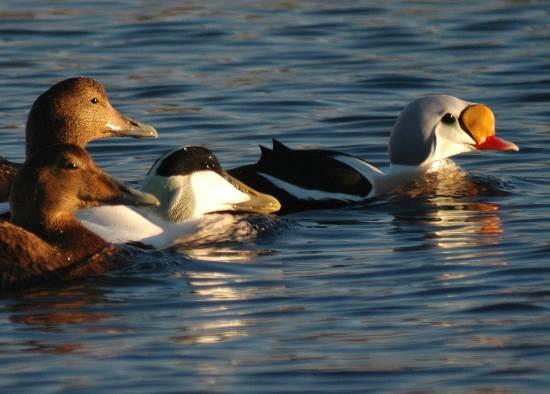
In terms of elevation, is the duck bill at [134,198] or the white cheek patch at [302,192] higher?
the duck bill at [134,198]

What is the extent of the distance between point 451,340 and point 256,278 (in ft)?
5.32

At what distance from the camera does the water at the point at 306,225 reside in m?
7.17

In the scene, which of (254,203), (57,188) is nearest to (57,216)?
(57,188)

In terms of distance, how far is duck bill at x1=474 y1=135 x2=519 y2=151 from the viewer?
38.1 ft

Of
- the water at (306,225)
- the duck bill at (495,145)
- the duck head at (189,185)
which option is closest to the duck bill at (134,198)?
the water at (306,225)

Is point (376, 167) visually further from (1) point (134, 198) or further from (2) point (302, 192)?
(1) point (134, 198)

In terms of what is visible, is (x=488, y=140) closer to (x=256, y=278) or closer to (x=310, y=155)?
(x=310, y=155)

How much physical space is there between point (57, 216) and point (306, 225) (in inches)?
76.5

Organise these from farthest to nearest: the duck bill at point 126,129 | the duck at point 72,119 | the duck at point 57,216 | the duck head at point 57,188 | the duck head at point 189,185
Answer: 1. the duck bill at point 126,129
2. the duck at point 72,119
3. the duck head at point 189,185
4. the duck head at point 57,188
5. the duck at point 57,216

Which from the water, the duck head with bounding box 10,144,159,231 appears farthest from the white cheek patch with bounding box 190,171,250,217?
the duck head with bounding box 10,144,159,231

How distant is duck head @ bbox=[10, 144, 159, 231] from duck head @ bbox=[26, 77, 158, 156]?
142 cm

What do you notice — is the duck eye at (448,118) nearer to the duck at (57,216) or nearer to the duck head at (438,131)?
the duck head at (438,131)

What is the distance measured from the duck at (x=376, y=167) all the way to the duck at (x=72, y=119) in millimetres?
822

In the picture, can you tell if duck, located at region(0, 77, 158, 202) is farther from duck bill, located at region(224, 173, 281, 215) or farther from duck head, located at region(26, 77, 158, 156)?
duck bill, located at region(224, 173, 281, 215)
